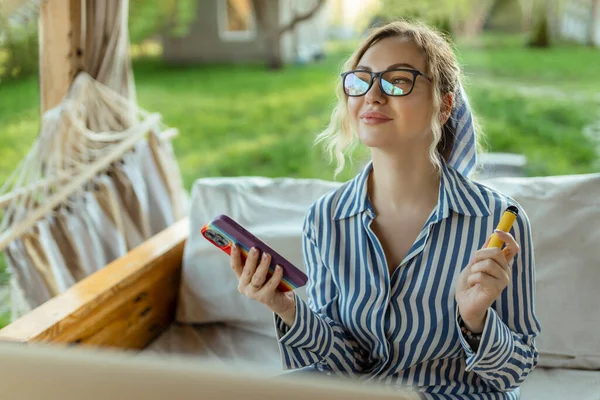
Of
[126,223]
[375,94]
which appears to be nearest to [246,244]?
[375,94]

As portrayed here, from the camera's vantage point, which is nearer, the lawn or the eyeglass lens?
the eyeglass lens

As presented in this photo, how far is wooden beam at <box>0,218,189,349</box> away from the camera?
4.95ft

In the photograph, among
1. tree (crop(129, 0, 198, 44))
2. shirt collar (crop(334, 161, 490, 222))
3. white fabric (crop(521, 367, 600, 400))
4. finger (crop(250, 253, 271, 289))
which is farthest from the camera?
tree (crop(129, 0, 198, 44))

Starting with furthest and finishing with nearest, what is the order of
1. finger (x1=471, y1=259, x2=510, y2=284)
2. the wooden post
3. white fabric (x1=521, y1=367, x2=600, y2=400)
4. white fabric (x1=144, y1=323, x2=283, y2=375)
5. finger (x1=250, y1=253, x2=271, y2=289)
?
the wooden post
white fabric (x1=144, y1=323, x2=283, y2=375)
white fabric (x1=521, y1=367, x2=600, y2=400)
finger (x1=250, y1=253, x2=271, y2=289)
finger (x1=471, y1=259, x2=510, y2=284)

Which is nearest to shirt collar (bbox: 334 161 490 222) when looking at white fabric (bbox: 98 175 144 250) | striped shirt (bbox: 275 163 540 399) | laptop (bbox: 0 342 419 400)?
striped shirt (bbox: 275 163 540 399)

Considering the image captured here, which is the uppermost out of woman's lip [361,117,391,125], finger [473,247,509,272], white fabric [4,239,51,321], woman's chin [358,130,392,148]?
woman's lip [361,117,391,125]

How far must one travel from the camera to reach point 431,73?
128cm

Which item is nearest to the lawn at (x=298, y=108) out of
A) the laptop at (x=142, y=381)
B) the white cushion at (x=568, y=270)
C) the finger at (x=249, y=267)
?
the white cushion at (x=568, y=270)

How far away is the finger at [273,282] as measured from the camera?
1.19 metres

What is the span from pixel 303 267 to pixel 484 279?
82cm

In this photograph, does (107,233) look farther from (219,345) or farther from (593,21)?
(593,21)

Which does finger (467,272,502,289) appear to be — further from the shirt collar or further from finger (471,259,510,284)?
the shirt collar

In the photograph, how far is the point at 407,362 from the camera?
1326 millimetres

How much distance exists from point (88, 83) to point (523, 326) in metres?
1.55
